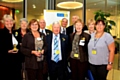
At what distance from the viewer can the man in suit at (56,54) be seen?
372 cm

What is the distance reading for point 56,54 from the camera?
3717 mm

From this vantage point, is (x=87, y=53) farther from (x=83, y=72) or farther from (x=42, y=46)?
(x=42, y=46)

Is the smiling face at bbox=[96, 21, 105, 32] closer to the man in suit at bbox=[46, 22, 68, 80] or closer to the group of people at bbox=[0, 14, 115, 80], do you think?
the group of people at bbox=[0, 14, 115, 80]

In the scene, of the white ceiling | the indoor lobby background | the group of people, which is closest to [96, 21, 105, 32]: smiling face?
the group of people

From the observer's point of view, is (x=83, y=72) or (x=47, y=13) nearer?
(x=83, y=72)

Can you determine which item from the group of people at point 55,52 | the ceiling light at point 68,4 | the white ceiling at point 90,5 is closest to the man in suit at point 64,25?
the group of people at point 55,52

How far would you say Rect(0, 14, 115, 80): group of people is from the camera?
3459mm

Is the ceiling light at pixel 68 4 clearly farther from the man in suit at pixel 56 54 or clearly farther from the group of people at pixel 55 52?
the man in suit at pixel 56 54

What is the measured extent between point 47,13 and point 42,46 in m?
2.90

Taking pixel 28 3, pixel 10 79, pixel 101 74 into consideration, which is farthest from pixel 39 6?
pixel 101 74

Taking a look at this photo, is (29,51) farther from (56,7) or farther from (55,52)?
(56,7)

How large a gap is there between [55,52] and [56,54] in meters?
Answer: 0.04

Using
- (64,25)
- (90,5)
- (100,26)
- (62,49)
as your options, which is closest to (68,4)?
(90,5)

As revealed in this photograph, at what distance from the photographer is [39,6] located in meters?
8.38
